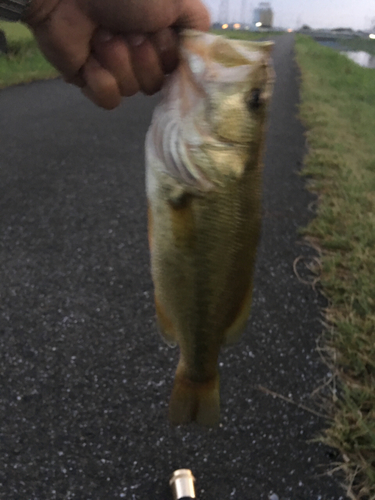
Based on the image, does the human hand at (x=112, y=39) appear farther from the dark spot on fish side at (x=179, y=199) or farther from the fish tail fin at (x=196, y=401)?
the fish tail fin at (x=196, y=401)

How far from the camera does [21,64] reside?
10461mm

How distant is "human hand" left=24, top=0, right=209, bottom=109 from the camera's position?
3.87 ft

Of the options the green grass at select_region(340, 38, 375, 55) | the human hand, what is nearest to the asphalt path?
the human hand

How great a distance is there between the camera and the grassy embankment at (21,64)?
9.20 m

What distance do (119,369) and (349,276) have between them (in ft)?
6.01

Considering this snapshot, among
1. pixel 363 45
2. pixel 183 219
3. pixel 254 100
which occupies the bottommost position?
pixel 363 45

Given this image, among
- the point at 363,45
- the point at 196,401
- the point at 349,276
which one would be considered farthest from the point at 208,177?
the point at 363,45

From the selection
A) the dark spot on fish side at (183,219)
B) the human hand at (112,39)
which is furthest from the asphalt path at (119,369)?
the human hand at (112,39)

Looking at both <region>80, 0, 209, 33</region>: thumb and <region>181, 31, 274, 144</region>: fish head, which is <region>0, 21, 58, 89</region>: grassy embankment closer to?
<region>80, 0, 209, 33</region>: thumb

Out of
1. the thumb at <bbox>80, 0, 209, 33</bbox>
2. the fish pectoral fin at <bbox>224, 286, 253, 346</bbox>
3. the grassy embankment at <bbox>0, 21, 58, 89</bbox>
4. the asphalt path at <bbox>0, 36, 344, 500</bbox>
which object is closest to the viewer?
the thumb at <bbox>80, 0, 209, 33</bbox>

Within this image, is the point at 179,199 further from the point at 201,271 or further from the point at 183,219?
the point at 201,271

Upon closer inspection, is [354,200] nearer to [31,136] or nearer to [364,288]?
[364,288]

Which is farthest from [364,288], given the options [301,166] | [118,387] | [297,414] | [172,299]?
[301,166]

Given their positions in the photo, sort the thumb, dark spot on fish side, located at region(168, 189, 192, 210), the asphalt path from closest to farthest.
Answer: the thumb, dark spot on fish side, located at region(168, 189, 192, 210), the asphalt path
